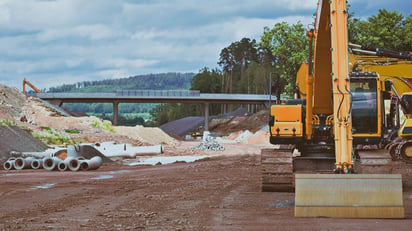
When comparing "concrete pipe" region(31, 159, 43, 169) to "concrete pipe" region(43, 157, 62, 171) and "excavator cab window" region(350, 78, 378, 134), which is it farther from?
"excavator cab window" region(350, 78, 378, 134)

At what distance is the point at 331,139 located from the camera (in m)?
15.6

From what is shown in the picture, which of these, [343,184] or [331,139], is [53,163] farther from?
[343,184]

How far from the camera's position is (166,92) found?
95688 millimetres

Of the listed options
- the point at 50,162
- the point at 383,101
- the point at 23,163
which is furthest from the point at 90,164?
the point at 383,101

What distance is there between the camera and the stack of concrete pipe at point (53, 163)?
2556cm

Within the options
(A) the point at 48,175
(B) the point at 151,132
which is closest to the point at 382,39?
(B) the point at 151,132

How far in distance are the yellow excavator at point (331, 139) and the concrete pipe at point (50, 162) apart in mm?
12090

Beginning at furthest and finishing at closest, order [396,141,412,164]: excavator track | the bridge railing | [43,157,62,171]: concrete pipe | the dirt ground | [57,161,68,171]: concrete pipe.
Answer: the bridge railing → [43,157,62,171]: concrete pipe → [57,161,68,171]: concrete pipe → [396,141,412,164]: excavator track → the dirt ground

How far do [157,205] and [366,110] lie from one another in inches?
208

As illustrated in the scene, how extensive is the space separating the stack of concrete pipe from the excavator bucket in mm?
16060

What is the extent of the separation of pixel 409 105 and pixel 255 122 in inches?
3233

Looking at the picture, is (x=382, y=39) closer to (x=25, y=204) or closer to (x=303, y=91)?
(x=303, y=91)

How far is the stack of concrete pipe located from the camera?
1006 inches

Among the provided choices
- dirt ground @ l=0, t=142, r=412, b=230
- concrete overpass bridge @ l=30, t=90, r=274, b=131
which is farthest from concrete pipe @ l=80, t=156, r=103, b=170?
concrete overpass bridge @ l=30, t=90, r=274, b=131
